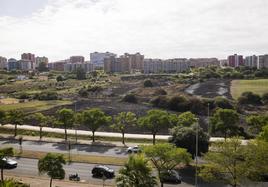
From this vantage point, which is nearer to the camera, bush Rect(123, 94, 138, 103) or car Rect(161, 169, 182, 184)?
car Rect(161, 169, 182, 184)

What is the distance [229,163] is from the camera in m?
32.7

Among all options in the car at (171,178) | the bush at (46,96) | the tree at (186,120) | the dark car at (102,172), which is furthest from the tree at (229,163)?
the bush at (46,96)

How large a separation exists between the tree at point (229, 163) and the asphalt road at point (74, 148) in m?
17.7

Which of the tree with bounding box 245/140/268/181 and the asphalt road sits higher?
the tree with bounding box 245/140/268/181

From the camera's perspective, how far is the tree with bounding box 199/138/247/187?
3183 centimetres

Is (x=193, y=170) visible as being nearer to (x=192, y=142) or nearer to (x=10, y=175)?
(x=192, y=142)

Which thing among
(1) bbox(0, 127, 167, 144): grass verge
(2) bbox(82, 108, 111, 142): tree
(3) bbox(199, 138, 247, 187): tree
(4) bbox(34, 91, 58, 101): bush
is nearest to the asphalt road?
(2) bbox(82, 108, 111, 142): tree

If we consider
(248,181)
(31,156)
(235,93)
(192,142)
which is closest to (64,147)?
(31,156)

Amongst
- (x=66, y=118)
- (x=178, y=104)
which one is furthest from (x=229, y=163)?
(x=178, y=104)

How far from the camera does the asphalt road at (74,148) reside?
166 feet

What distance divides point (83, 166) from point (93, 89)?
80374 mm

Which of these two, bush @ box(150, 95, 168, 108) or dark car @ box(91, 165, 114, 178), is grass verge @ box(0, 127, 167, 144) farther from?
bush @ box(150, 95, 168, 108)

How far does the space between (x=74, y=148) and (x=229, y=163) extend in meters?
26.6

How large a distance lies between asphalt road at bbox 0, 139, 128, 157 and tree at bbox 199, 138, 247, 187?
17658mm
